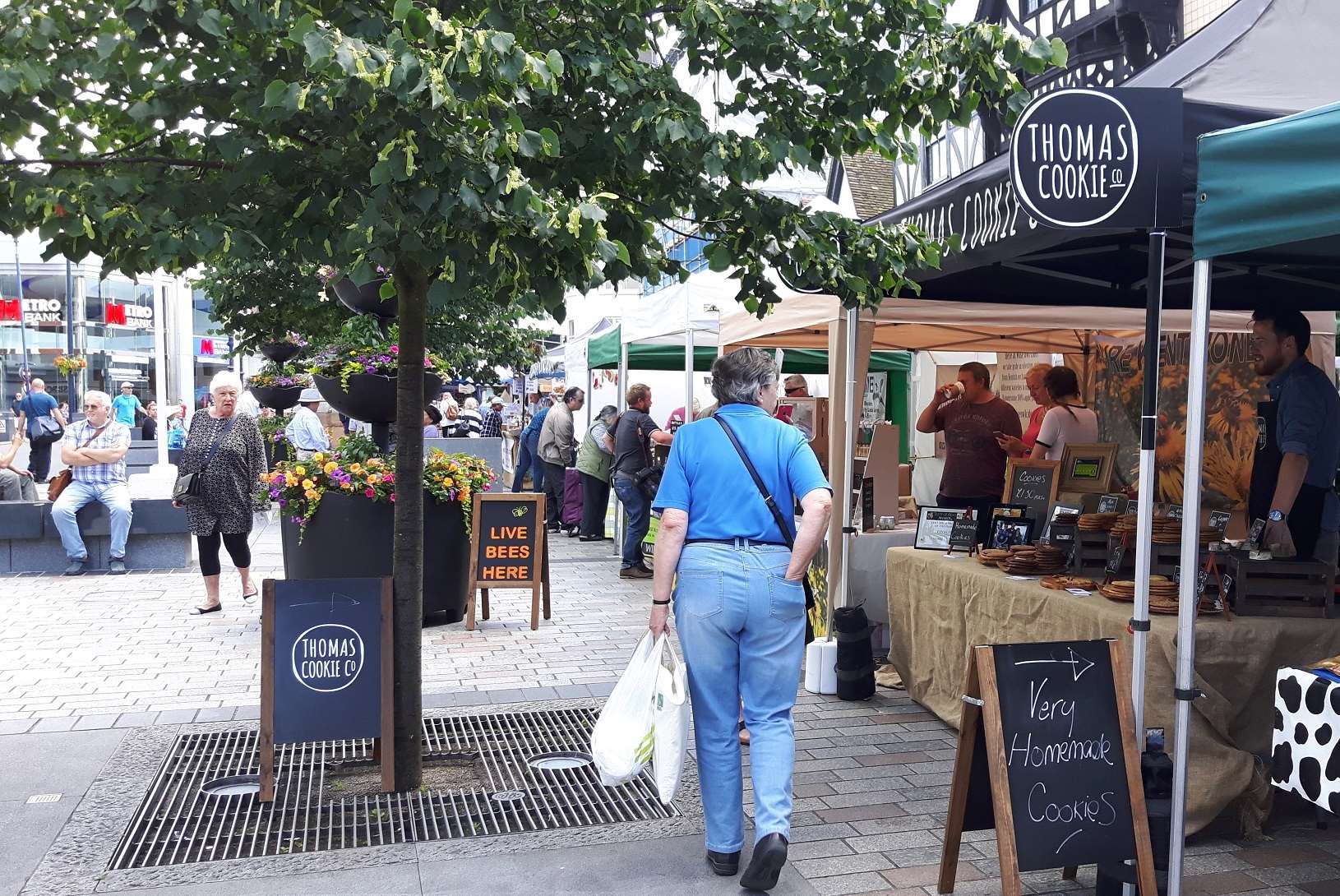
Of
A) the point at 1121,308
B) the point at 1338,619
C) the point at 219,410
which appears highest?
the point at 1121,308

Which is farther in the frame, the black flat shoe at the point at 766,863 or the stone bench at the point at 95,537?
the stone bench at the point at 95,537

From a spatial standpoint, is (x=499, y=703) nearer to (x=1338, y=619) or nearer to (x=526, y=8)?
(x=526, y=8)

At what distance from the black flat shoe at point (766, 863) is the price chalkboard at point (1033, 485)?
109 inches

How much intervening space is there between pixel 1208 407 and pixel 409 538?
6893 mm

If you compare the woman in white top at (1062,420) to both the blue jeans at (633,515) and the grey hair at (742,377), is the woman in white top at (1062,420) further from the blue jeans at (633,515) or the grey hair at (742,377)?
the blue jeans at (633,515)

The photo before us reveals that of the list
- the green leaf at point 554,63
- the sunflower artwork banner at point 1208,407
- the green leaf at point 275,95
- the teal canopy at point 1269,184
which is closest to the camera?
the teal canopy at point 1269,184

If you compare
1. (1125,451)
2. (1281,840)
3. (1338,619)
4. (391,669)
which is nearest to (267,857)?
(391,669)

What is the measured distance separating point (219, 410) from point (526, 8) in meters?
5.11

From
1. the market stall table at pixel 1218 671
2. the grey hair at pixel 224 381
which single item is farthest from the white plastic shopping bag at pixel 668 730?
the grey hair at pixel 224 381

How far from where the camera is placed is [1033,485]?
6.12m

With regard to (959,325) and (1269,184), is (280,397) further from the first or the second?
(1269,184)

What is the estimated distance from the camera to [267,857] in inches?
163

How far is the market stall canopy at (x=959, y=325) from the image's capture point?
6.97m

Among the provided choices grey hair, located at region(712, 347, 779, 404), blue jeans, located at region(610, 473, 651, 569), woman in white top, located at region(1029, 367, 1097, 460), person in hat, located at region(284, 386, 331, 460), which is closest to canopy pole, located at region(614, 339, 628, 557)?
blue jeans, located at region(610, 473, 651, 569)
